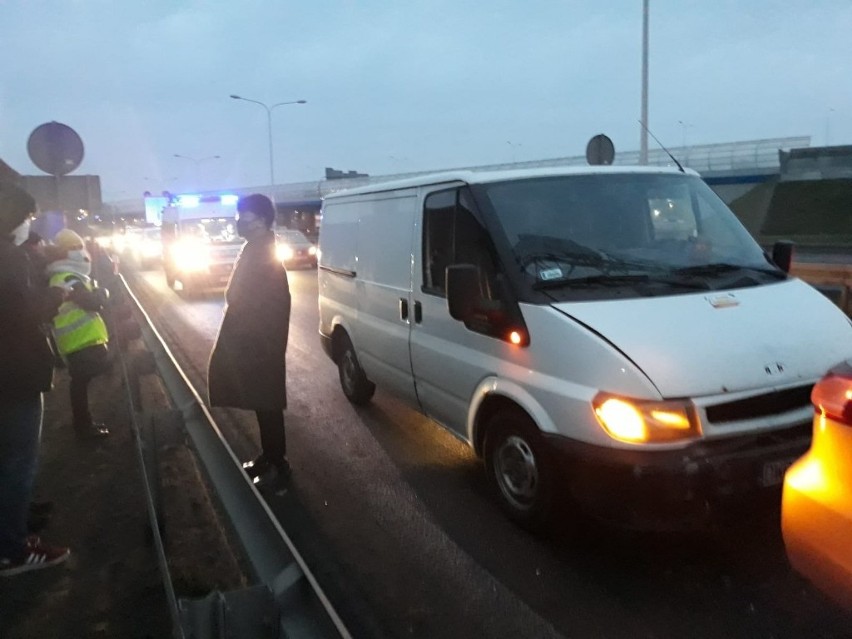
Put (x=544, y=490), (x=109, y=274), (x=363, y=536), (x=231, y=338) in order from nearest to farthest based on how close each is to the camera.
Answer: (x=544, y=490) → (x=363, y=536) → (x=231, y=338) → (x=109, y=274)

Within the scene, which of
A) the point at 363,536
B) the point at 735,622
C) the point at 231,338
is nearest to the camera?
the point at 735,622

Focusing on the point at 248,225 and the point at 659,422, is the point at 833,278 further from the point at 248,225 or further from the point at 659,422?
the point at 248,225

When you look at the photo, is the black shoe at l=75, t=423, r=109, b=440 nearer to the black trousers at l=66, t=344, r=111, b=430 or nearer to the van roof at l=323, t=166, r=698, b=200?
the black trousers at l=66, t=344, r=111, b=430

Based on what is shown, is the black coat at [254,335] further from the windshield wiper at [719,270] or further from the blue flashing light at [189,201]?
the blue flashing light at [189,201]

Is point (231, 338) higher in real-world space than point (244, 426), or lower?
higher

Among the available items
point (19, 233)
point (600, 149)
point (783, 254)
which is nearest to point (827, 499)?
point (783, 254)

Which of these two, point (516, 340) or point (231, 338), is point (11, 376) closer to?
point (231, 338)

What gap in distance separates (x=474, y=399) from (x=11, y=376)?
8.54ft

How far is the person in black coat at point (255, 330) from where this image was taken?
544 centimetres

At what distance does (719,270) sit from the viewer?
15.7 feet

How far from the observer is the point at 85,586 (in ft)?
13.6

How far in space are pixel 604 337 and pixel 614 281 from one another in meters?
0.65

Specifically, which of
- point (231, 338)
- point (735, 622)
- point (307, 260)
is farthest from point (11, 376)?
point (307, 260)

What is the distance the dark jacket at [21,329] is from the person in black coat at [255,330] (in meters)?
1.43
